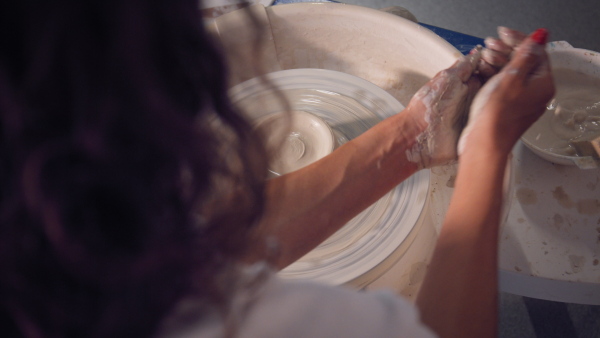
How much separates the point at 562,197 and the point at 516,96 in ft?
0.97

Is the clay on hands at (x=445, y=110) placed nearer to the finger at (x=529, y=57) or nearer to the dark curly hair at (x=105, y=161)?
the finger at (x=529, y=57)

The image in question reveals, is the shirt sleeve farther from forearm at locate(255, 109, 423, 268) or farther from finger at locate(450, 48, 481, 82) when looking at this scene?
finger at locate(450, 48, 481, 82)

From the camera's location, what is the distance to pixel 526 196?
1.00m

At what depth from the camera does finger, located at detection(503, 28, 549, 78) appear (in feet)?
A: 2.81

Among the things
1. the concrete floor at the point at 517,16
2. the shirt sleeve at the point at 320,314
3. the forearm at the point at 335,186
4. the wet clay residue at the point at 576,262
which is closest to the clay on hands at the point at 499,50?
the forearm at the point at 335,186

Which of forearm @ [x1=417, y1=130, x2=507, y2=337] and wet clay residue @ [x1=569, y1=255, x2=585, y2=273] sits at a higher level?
forearm @ [x1=417, y1=130, x2=507, y2=337]

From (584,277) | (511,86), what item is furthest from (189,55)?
(584,277)

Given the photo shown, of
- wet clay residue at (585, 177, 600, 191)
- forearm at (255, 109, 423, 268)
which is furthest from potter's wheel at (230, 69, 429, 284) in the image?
wet clay residue at (585, 177, 600, 191)

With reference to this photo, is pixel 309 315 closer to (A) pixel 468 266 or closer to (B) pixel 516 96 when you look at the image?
(A) pixel 468 266

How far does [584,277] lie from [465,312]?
466mm

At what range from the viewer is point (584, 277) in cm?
88

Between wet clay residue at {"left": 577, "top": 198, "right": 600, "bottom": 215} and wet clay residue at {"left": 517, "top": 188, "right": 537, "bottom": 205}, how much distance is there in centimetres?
9

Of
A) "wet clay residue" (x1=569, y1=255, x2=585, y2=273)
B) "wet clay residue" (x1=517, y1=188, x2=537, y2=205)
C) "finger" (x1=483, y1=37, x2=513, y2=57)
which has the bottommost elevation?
"wet clay residue" (x1=569, y1=255, x2=585, y2=273)

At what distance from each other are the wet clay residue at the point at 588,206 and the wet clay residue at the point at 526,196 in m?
0.09
